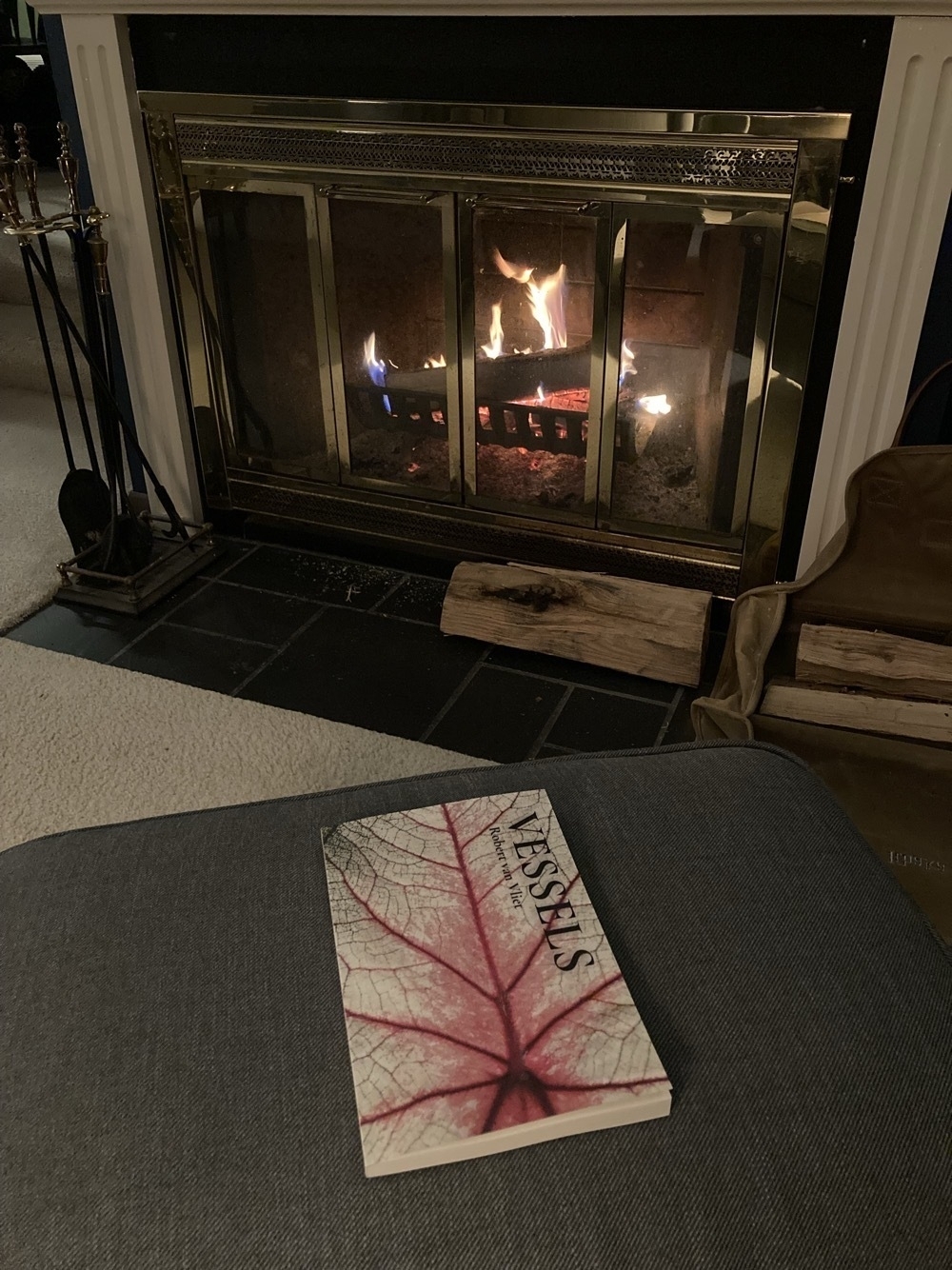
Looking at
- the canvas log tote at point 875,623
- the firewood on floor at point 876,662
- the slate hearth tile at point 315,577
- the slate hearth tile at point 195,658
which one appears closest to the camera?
the canvas log tote at point 875,623

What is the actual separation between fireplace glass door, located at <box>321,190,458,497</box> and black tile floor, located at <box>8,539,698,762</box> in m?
0.24

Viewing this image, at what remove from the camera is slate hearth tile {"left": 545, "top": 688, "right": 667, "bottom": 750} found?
1.75 metres

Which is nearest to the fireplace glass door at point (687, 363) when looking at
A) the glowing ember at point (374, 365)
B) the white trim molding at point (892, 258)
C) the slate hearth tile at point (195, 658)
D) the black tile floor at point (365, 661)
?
the white trim molding at point (892, 258)

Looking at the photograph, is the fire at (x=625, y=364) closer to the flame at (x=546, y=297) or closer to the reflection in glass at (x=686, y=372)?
the reflection in glass at (x=686, y=372)

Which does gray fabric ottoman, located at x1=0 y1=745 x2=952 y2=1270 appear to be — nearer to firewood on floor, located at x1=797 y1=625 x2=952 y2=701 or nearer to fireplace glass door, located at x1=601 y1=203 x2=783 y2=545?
firewood on floor, located at x1=797 y1=625 x2=952 y2=701

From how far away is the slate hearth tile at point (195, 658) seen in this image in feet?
6.39

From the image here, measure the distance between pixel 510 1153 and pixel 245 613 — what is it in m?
1.60

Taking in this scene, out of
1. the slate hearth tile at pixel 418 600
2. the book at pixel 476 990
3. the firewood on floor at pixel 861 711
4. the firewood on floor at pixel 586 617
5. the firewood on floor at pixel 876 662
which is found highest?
the book at pixel 476 990

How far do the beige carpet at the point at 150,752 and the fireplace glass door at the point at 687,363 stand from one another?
0.66m

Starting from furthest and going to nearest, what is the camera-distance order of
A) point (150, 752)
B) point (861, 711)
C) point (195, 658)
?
point (195, 658), point (150, 752), point (861, 711)

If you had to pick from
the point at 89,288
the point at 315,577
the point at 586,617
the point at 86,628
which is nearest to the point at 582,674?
the point at 586,617

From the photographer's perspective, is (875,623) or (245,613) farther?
(245,613)

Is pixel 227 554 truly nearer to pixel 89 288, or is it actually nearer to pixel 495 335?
pixel 89 288

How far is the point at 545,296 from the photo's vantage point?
195cm
